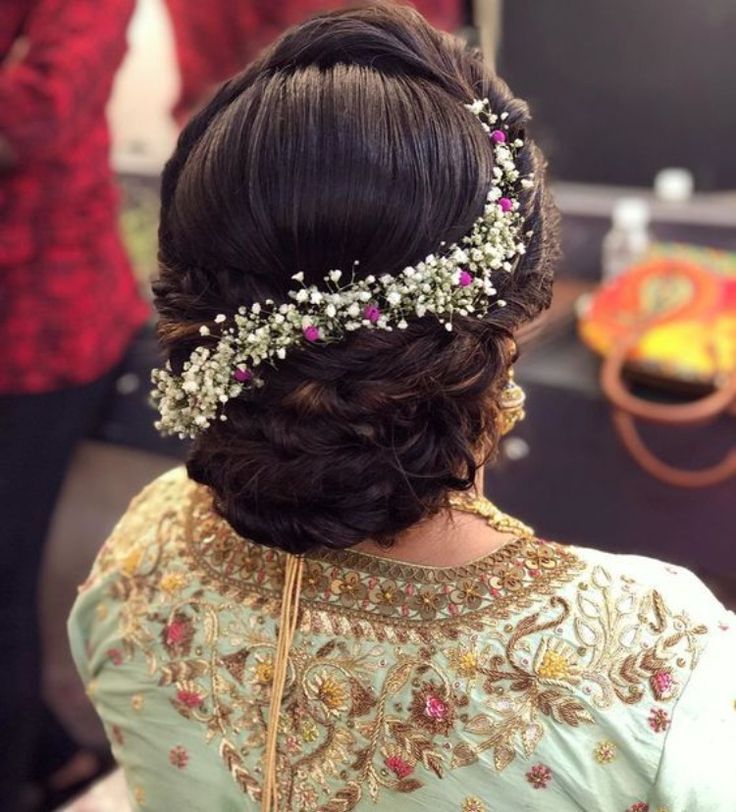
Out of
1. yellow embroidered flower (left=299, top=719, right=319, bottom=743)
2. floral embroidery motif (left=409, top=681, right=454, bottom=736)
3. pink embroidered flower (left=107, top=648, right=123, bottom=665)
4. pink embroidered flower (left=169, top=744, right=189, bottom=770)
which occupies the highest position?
floral embroidery motif (left=409, top=681, right=454, bottom=736)

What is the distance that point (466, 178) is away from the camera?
0.59m

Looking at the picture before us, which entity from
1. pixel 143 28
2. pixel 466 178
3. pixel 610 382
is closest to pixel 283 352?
pixel 466 178

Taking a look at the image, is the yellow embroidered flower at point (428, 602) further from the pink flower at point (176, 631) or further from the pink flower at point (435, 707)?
the pink flower at point (176, 631)

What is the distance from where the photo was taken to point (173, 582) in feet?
2.53

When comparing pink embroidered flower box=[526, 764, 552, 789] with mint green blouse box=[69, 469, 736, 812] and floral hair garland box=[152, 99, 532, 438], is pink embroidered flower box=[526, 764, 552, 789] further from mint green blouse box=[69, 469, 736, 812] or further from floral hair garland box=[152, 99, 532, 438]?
floral hair garland box=[152, 99, 532, 438]

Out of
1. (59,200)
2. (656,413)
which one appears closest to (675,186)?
(656,413)

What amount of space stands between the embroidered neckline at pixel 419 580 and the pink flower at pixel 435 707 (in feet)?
0.17

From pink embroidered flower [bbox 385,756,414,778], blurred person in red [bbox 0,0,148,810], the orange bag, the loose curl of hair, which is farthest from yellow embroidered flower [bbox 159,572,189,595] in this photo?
the orange bag

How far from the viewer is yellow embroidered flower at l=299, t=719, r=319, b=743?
→ 2.28 feet

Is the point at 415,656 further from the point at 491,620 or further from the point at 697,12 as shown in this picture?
A: the point at 697,12

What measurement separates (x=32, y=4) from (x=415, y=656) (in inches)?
37.8

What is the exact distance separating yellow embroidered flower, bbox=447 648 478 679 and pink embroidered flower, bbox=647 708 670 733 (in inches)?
4.6

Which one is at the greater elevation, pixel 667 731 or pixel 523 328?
pixel 523 328

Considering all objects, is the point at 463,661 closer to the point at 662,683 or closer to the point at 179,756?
the point at 662,683
